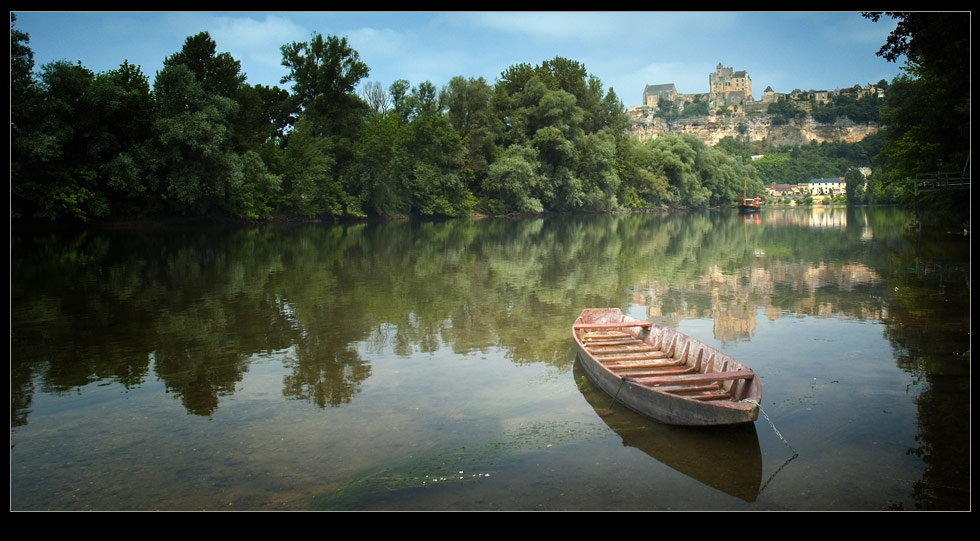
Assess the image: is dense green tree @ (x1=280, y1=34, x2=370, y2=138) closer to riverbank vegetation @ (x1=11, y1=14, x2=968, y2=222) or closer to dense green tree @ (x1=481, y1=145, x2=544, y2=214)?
riverbank vegetation @ (x1=11, y1=14, x2=968, y2=222)

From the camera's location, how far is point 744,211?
312 ft

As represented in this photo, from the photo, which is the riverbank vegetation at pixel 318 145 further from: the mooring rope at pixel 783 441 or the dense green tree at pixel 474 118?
the mooring rope at pixel 783 441

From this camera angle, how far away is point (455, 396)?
10148 millimetres

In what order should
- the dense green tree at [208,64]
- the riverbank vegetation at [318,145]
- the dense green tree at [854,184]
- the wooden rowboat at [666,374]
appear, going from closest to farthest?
1. the wooden rowboat at [666,374]
2. the riverbank vegetation at [318,145]
3. the dense green tree at [208,64]
4. the dense green tree at [854,184]

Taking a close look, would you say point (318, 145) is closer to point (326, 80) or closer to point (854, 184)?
point (326, 80)

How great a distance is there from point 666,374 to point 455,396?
3040 millimetres

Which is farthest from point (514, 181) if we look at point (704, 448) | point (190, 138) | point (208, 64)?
point (704, 448)

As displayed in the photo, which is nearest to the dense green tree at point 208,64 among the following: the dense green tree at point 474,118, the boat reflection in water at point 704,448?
the dense green tree at point 474,118

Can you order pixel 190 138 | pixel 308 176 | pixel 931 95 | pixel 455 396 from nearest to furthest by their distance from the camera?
pixel 455 396 → pixel 931 95 → pixel 190 138 → pixel 308 176

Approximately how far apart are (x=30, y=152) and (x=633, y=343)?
125 feet

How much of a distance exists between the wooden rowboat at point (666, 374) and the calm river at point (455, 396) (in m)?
0.34

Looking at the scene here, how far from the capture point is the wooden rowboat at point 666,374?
793 centimetres

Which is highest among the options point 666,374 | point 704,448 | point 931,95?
point 931,95

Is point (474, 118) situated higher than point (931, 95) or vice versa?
point (474, 118)
